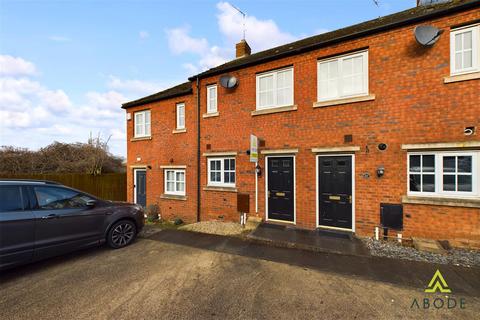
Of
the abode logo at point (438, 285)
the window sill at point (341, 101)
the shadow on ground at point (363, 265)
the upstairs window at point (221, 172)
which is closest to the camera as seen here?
the abode logo at point (438, 285)

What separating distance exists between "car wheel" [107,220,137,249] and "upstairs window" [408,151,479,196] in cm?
752

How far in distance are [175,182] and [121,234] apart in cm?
430

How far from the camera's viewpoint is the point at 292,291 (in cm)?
355

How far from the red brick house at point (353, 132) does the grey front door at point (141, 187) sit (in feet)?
8.70

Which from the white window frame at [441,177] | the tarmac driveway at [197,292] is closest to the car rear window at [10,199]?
the tarmac driveway at [197,292]

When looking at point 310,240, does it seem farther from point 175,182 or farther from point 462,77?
point 175,182

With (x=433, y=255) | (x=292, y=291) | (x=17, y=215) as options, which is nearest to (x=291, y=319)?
(x=292, y=291)

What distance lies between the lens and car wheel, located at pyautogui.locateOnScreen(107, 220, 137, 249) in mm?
5336

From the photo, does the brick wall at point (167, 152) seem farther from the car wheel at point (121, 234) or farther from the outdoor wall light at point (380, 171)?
the outdoor wall light at point (380, 171)

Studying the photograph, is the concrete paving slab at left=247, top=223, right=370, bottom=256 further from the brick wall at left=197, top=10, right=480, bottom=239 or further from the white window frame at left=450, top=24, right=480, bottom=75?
the white window frame at left=450, top=24, right=480, bottom=75

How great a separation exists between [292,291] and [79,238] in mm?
4607

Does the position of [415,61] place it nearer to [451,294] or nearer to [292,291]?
[451,294]

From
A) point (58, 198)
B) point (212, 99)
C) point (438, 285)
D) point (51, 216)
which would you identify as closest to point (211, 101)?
point (212, 99)

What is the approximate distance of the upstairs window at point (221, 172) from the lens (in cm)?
820
